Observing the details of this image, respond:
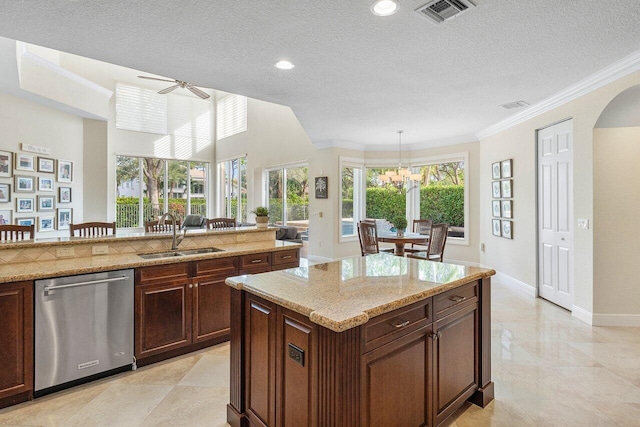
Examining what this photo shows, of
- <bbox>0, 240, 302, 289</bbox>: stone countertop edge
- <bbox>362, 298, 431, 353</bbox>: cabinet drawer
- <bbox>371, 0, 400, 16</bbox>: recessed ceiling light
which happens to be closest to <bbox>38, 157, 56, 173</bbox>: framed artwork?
<bbox>0, 240, 302, 289</bbox>: stone countertop edge

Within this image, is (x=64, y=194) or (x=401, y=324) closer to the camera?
(x=401, y=324)

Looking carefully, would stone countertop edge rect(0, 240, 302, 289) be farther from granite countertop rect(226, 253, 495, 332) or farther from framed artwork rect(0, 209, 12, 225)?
framed artwork rect(0, 209, 12, 225)

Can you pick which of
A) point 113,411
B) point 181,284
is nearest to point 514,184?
point 181,284

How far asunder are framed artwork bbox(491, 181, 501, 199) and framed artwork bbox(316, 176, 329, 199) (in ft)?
10.6

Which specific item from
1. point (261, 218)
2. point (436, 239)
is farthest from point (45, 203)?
point (436, 239)

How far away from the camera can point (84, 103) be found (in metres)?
6.66

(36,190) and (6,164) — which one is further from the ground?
(6,164)

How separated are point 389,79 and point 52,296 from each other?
11.4ft

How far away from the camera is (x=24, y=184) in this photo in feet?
18.3

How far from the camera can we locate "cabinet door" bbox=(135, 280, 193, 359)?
8.54 feet

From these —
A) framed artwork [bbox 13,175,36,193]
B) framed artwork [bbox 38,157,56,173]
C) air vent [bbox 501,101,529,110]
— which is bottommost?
framed artwork [bbox 13,175,36,193]

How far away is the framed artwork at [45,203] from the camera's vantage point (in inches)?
233

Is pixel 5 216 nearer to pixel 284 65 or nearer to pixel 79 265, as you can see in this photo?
pixel 79 265

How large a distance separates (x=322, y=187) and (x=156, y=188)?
5642 millimetres
